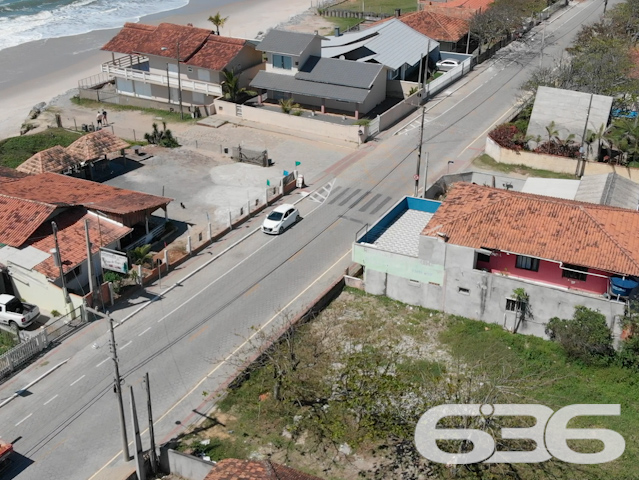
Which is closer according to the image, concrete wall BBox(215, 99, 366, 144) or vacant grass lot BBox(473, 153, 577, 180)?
vacant grass lot BBox(473, 153, 577, 180)

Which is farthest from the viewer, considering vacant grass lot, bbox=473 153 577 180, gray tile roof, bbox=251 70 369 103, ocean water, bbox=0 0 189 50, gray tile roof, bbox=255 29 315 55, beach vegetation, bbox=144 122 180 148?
ocean water, bbox=0 0 189 50

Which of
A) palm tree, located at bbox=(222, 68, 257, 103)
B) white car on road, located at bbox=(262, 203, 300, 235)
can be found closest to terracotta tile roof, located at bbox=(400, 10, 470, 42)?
palm tree, located at bbox=(222, 68, 257, 103)

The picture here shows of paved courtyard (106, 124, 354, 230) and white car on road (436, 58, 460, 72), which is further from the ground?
white car on road (436, 58, 460, 72)

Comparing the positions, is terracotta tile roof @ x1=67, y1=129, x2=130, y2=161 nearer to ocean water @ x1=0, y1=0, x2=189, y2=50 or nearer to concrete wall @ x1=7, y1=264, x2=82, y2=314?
concrete wall @ x1=7, y1=264, x2=82, y2=314

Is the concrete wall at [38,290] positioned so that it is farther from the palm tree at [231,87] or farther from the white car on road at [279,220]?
the palm tree at [231,87]

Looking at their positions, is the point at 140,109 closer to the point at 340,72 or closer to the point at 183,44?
the point at 183,44

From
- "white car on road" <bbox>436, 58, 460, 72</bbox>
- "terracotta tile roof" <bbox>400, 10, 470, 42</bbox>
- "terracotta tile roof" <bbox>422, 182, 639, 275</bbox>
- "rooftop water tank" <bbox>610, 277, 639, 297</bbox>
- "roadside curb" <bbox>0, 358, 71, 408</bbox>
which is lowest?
"roadside curb" <bbox>0, 358, 71, 408</bbox>
